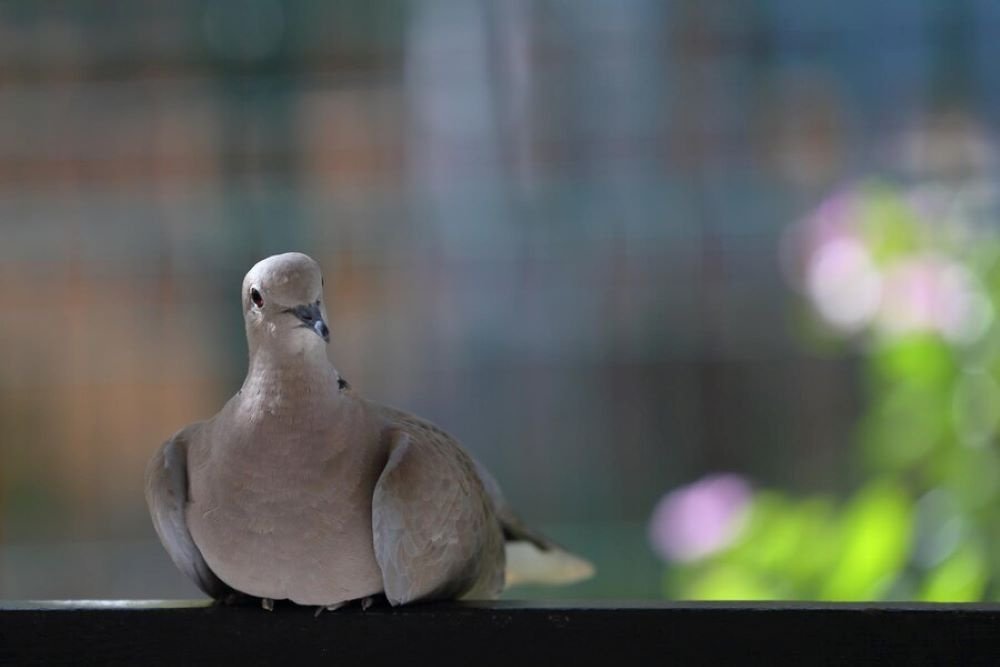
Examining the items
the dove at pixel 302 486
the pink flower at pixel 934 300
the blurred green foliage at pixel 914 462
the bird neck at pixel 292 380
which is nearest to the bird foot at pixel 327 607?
the dove at pixel 302 486

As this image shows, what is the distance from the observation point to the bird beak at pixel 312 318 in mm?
869

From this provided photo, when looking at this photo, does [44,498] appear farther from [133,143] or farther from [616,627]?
[616,627]

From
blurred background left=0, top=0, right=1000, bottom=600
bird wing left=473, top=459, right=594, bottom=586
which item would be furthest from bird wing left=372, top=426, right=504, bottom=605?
blurred background left=0, top=0, right=1000, bottom=600

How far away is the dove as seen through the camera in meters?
0.86

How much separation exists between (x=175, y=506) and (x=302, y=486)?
0.11 m

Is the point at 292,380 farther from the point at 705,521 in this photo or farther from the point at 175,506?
the point at 705,521

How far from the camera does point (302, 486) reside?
86cm

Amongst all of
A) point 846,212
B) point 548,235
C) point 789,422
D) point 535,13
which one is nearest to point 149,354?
point 548,235

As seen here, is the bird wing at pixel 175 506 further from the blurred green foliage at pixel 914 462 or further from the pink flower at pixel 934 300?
the pink flower at pixel 934 300

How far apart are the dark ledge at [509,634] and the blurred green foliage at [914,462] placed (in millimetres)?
929

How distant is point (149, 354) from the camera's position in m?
2.81

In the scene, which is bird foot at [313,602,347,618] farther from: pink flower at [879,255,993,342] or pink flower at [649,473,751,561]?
pink flower at [879,255,993,342]

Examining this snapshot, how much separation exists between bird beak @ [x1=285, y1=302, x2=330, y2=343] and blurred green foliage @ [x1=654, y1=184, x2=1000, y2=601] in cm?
106

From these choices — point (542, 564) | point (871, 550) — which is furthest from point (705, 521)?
point (542, 564)
